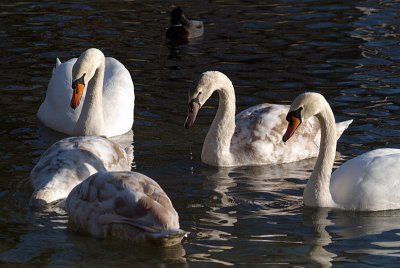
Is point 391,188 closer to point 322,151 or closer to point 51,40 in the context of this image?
point 322,151

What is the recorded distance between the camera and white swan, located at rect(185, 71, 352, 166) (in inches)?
470

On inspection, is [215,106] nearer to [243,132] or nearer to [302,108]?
[243,132]

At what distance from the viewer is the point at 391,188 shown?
10.3 meters

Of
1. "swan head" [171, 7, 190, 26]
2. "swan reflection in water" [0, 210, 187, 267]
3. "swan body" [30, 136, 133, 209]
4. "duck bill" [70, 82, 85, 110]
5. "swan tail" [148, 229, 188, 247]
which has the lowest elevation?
"swan reflection in water" [0, 210, 187, 267]

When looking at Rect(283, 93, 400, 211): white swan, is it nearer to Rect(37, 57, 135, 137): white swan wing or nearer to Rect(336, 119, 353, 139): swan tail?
Rect(336, 119, 353, 139): swan tail

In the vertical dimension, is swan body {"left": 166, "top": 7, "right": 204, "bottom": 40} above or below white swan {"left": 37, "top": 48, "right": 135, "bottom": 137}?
above

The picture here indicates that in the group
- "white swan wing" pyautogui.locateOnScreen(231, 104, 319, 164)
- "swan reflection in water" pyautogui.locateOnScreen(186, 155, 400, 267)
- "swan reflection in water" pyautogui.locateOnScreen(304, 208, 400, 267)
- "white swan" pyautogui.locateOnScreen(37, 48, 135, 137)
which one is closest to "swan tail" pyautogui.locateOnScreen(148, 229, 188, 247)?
"swan reflection in water" pyautogui.locateOnScreen(186, 155, 400, 267)

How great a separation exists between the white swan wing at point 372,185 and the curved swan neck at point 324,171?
0.56 ft

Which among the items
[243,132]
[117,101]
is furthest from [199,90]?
[117,101]

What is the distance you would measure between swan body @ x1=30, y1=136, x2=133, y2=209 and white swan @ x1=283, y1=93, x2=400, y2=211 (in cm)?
174

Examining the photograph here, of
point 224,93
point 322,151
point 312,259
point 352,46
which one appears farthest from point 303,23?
point 312,259

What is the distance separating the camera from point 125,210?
9.17 m

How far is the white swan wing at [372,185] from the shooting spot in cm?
1032

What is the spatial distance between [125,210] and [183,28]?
8654 mm
